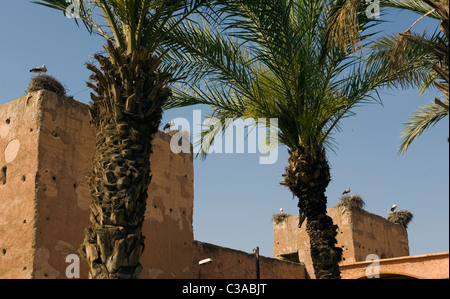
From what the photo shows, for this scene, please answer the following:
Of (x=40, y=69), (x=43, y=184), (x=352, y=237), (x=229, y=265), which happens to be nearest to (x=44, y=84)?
(x=40, y=69)

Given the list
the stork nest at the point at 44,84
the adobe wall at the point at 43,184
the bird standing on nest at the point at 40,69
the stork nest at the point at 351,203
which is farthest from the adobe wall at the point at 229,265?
the bird standing on nest at the point at 40,69

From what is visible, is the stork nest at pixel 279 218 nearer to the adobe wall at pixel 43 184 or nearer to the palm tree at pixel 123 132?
the adobe wall at pixel 43 184

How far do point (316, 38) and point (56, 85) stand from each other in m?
5.23

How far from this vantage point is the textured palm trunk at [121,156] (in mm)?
6645

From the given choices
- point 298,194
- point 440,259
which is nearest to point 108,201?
point 298,194

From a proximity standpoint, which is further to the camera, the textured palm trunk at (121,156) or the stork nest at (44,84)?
the stork nest at (44,84)

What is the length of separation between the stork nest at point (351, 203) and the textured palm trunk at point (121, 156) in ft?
46.2

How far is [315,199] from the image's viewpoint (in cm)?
1015

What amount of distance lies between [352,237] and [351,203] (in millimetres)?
1242

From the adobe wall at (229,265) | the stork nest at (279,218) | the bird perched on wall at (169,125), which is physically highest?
the bird perched on wall at (169,125)

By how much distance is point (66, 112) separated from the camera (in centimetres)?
1151

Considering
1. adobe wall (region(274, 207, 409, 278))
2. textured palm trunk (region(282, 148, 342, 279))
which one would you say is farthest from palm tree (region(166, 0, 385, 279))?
adobe wall (region(274, 207, 409, 278))

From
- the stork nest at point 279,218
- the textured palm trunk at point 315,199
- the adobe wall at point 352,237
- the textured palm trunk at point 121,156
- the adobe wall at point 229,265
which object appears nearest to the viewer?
the textured palm trunk at point 121,156

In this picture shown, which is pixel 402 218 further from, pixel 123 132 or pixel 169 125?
pixel 123 132
